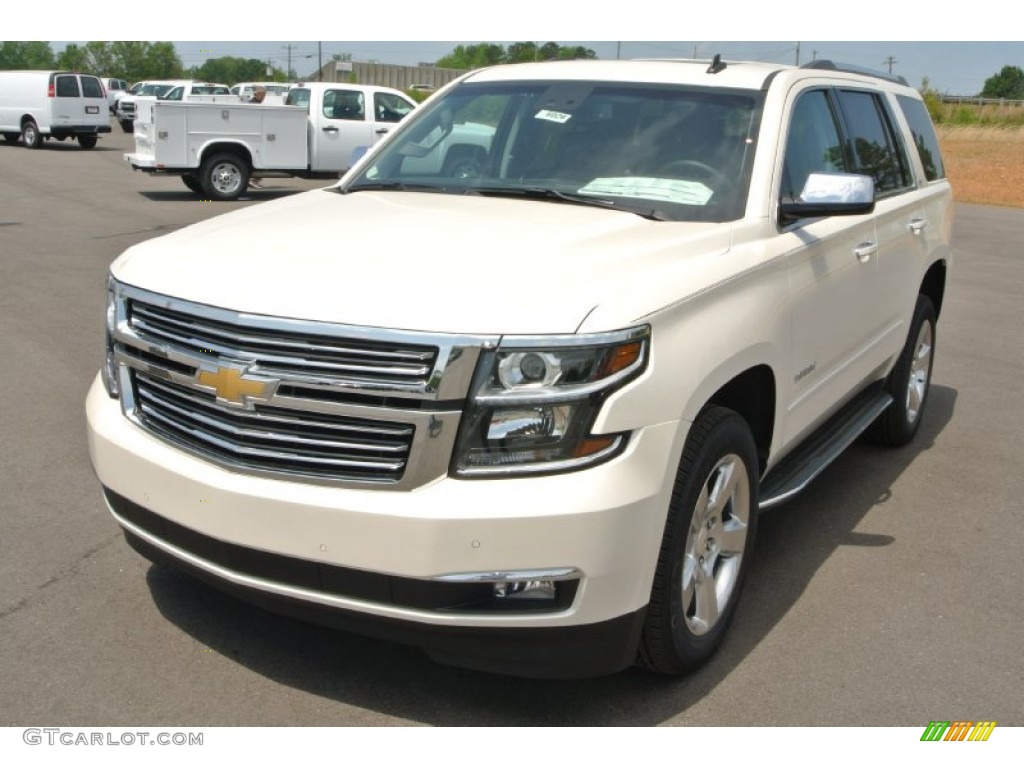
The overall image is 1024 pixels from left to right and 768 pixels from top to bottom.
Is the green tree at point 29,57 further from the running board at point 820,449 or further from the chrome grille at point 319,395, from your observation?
the chrome grille at point 319,395

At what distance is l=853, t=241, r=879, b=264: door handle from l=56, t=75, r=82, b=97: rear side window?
94.9 feet

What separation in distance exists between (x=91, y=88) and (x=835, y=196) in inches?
1199

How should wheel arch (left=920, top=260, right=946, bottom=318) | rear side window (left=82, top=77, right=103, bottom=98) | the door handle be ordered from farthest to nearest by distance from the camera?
rear side window (left=82, top=77, right=103, bottom=98), wheel arch (left=920, top=260, right=946, bottom=318), the door handle

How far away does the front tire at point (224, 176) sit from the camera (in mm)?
18469

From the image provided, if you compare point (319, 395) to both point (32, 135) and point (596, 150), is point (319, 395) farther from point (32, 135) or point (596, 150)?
point (32, 135)

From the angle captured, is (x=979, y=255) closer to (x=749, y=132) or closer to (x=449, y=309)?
(x=749, y=132)

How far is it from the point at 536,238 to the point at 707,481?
956mm

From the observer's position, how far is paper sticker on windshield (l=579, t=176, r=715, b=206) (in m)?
4.14

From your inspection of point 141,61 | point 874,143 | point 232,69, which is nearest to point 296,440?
point 874,143

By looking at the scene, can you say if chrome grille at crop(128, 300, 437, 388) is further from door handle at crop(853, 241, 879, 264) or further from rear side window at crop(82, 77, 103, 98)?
rear side window at crop(82, 77, 103, 98)

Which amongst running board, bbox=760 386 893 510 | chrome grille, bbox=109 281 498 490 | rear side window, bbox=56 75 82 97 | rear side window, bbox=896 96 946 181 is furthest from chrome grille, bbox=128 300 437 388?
rear side window, bbox=56 75 82 97

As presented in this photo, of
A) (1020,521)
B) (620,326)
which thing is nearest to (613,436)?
(620,326)

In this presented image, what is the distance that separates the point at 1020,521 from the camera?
5273 millimetres

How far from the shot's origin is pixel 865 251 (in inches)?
192
